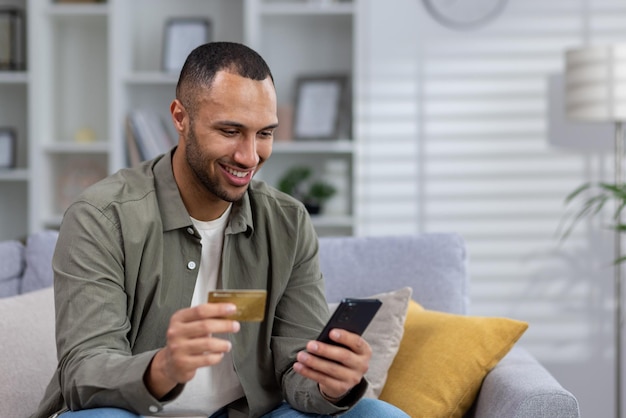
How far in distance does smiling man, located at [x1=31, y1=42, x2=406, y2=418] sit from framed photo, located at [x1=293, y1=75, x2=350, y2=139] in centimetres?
174

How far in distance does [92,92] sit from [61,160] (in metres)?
0.31

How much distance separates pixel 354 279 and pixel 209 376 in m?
0.73

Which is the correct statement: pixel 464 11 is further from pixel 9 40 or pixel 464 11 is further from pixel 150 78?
pixel 9 40

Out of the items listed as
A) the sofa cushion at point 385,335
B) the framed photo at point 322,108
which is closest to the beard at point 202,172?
the sofa cushion at point 385,335

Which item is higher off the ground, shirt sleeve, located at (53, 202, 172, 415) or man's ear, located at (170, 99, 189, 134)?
man's ear, located at (170, 99, 189, 134)

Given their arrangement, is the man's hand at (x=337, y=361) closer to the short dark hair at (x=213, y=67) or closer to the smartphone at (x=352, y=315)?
the smartphone at (x=352, y=315)

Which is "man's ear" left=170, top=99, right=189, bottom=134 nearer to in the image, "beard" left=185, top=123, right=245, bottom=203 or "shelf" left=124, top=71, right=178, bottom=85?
"beard" left=185, top=123, right=245, bottom=203

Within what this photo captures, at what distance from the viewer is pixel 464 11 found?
11.8ft

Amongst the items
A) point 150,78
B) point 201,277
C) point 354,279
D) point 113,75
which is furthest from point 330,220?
point 201,277

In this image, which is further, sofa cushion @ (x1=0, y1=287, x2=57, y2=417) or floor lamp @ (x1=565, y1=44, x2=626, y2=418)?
floor lamp @ (x1=565, y1=44, x2=626, y2=418)

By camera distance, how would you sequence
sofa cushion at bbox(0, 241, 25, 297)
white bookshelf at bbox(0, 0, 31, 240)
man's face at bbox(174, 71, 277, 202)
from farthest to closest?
white bookshelf at bbox(0, 0, 31, 240) < sofa cushion at bbox(0, 241, 25, 297) < man's face at bbox(174, 71, 277, 202)

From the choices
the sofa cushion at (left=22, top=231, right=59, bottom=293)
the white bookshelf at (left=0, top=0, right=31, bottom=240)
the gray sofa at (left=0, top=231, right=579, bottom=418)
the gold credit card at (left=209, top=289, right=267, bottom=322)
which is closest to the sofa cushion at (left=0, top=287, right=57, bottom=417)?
the gray sofa at (left=0, top=231, right=579, bottom=418)

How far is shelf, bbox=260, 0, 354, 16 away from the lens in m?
3.47

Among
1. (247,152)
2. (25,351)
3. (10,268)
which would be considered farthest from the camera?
(10,268)
